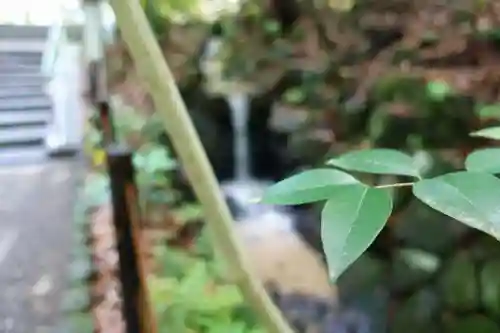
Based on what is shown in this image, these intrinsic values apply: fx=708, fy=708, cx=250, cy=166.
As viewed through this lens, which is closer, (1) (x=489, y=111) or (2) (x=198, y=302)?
(2) (x=198, y=302)

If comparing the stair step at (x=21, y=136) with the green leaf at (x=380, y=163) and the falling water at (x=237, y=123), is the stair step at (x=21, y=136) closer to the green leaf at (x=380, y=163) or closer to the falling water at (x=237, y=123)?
the falling water at (x=237, y=123)

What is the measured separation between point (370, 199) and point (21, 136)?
486 cm

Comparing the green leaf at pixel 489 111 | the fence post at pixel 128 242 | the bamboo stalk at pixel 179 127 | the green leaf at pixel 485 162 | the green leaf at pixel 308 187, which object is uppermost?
the bamboo stalk at pixel 179 127

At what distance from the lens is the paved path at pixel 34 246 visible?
1.85 m

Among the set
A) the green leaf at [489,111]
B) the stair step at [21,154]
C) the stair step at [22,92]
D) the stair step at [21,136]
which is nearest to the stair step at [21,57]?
the stair step at [22,92]

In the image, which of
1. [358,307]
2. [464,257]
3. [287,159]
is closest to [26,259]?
[358,307]

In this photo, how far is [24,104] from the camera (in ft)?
18.0

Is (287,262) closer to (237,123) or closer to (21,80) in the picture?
(237,123)

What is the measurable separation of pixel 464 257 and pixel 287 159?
1.70m

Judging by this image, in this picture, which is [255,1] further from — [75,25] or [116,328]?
[116,328]

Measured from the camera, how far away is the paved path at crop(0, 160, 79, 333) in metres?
1.85

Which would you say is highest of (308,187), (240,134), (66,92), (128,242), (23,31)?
(308,187)

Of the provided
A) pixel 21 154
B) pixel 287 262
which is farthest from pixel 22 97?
pixel 287 262

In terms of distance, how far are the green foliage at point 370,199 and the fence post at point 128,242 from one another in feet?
1.82
